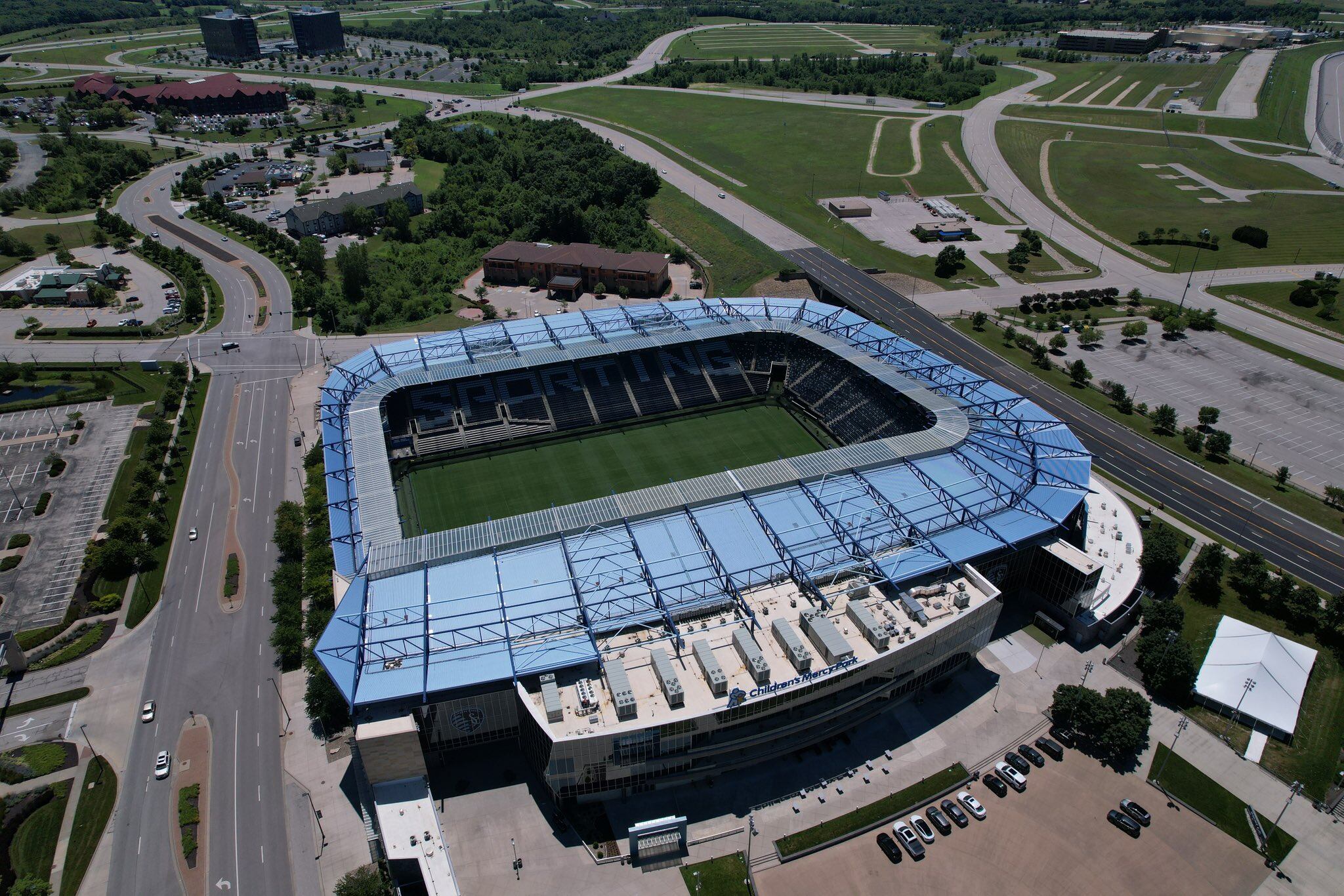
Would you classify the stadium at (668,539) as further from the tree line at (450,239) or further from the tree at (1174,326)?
the tree at (1174,326)

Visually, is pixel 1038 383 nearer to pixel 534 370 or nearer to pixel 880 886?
pixel 534 370

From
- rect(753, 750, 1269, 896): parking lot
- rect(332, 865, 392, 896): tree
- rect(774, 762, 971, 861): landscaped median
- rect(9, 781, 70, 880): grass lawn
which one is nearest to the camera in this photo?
rect(332, 865, 392, 896): tree

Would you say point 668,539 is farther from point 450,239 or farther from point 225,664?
point 450,239

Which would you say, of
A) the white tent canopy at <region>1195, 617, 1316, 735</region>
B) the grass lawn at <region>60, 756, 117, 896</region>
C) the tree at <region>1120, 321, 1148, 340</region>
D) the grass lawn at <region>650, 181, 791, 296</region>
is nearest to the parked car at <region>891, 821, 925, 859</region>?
the white tent canopy at <region>1195, 617, 1316, 735</region>

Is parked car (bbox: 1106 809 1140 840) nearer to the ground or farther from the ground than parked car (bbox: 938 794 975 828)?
farther from the ground

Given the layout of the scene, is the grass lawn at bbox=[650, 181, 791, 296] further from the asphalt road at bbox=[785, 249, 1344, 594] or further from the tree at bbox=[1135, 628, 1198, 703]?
the tree at bbox=[1135, 628, 1198, 703]

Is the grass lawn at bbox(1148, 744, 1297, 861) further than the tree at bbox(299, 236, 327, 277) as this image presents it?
No

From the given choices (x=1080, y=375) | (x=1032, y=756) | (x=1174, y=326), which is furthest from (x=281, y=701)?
(x=1174, y=326)
